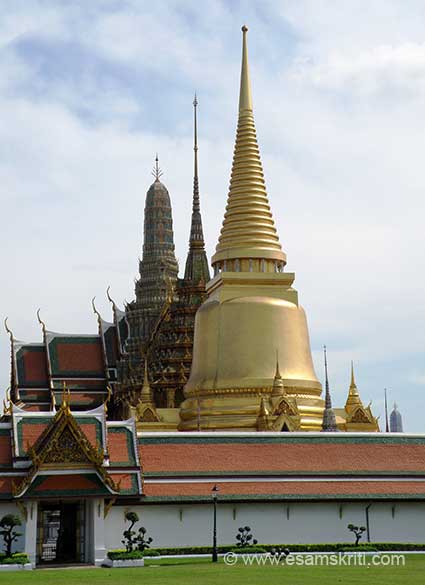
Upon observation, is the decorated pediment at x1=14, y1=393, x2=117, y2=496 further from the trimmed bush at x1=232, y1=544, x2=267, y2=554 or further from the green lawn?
the trimmed bush at x1=232, y1=544, x2=267, y2=554

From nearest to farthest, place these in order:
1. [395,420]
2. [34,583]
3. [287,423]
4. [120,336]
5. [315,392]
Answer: [34,583] → [287,423] → [315,392] → [120,336] → [395,420]

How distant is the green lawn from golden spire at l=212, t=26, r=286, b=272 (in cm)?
2039

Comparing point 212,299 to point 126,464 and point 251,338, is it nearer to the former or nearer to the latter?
point 251,338

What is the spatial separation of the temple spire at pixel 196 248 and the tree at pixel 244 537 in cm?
2712

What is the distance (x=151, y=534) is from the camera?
2652cm

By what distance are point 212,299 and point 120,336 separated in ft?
37.9

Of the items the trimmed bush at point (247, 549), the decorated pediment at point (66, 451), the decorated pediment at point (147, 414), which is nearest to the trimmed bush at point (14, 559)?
the decorated pediment at point (66, 451)

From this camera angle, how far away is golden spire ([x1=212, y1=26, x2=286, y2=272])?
4269 cm

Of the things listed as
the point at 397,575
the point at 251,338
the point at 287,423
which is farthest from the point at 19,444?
the point at 251,338

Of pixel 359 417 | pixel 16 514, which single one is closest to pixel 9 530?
pixel 16 514

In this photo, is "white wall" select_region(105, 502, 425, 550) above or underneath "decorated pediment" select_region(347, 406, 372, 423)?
underneath

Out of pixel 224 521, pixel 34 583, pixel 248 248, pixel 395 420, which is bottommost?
pixel 34 583

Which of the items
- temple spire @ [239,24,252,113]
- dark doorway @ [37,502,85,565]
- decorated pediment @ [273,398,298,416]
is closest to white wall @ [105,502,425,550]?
dark doorway @ [37,502,85,565]

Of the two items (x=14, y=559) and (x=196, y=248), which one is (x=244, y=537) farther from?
(x=196, y=248)
